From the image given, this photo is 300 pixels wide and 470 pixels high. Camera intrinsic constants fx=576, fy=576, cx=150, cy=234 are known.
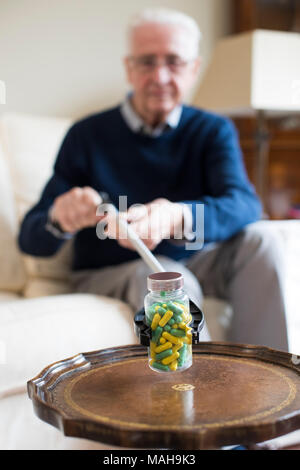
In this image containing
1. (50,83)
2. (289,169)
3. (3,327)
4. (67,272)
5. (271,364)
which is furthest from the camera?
(289,169)

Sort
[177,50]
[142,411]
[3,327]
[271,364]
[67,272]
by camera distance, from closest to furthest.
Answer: [142,411], [271,364], [3,327], [177,50], [67,272]

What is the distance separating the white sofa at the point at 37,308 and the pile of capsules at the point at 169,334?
297mm

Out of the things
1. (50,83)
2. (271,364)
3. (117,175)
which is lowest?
(271,364)

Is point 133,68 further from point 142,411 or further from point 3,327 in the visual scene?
point 142,411

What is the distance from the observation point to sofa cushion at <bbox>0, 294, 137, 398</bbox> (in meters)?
1.10

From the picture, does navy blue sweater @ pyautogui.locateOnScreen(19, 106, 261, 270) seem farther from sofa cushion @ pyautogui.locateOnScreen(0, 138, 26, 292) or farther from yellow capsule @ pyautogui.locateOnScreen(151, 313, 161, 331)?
yellow capsule @ pyautogui.locateOnScreen(151, 313, 161, 331)

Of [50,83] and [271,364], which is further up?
[50,83]

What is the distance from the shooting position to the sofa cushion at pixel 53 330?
1097 millimetres

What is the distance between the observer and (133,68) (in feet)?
4.99

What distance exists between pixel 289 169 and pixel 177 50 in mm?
1219

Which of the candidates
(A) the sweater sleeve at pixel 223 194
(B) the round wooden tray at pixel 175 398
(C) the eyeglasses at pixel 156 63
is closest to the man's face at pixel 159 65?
(C) the eyeglasses at pixel 156 63

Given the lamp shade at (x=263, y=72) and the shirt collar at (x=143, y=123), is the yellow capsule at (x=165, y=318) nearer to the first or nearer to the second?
the shirt collar at (x=143, y=123)

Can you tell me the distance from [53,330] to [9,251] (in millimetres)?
521

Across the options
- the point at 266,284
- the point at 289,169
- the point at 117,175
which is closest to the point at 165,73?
the point at 117,175
